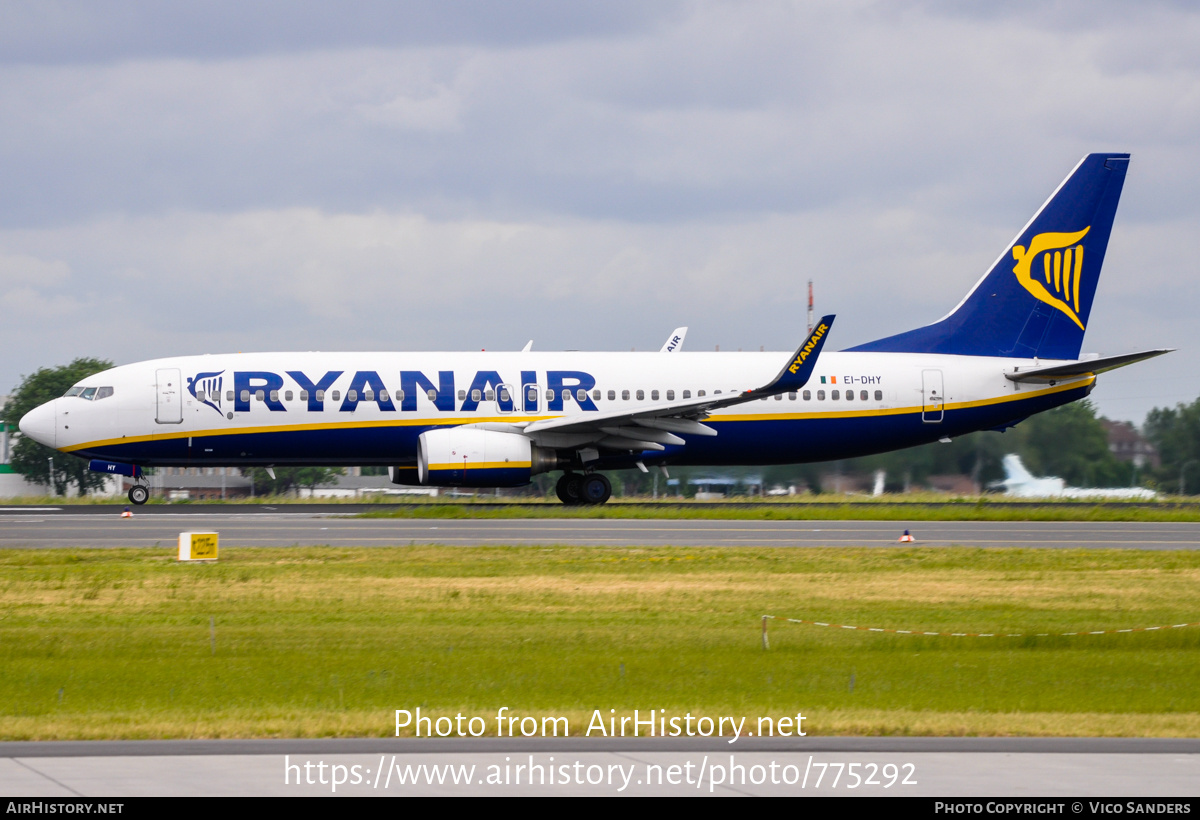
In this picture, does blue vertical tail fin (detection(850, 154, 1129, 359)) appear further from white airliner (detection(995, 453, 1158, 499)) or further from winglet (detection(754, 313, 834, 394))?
winglet (detection(754, 313, 834, 394))

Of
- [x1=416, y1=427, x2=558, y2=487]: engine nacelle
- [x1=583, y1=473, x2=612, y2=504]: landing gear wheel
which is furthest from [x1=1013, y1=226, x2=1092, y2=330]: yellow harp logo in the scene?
[x1=416, y1=427, x2=558, y2=487]: engine nacelle

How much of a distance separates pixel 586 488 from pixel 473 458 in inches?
166

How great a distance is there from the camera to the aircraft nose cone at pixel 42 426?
3566 cm

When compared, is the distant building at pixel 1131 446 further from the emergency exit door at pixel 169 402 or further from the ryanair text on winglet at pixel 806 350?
the emergency exit door at pixel 169 402

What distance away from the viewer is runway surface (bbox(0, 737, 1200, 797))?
8023mm

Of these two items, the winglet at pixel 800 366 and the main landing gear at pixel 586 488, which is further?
the main landing gear at pixel 586 488

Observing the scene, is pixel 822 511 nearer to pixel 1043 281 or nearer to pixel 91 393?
pixel 1043 281

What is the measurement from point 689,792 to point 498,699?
4.05m

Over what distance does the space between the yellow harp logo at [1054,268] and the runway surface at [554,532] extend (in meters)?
9.17

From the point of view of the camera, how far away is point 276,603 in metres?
17.9

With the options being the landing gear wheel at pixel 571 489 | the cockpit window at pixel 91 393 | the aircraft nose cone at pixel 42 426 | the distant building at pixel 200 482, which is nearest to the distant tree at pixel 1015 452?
the landing gear wheel at pixel 571 489

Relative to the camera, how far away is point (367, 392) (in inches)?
1388
